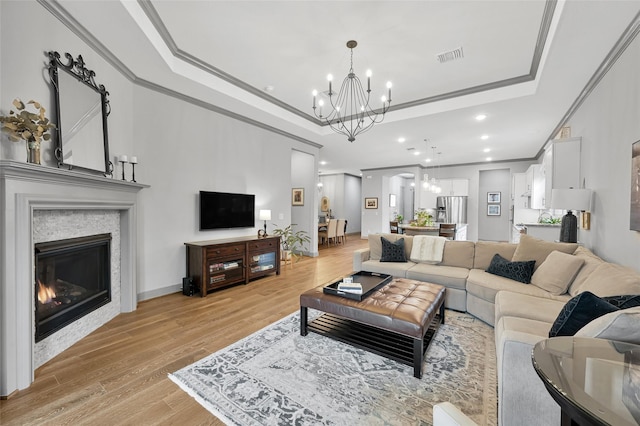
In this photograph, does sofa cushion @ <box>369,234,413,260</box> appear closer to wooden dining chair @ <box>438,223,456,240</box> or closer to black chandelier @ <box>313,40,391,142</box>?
black chandelier @ <box>313,40,391,142</box>

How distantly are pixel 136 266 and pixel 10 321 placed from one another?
1.65 metres

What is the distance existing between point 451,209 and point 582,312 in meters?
8.93

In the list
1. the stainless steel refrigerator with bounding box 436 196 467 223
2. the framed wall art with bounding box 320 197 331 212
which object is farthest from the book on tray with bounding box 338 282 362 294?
the framed wall art with bounding box 320 197 331 212

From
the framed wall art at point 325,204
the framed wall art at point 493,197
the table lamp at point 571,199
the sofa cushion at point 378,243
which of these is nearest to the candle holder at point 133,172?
the sofa cushion at point 378,243

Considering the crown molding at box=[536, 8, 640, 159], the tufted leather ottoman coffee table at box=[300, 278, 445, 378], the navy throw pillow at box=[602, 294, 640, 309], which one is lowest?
the tufted leather ottoman coffee table at box=[300, 278, 445, 378]

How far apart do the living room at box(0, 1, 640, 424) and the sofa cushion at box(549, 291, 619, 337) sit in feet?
5.38


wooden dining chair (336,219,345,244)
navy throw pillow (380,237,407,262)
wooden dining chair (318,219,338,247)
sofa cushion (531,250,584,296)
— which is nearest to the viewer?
sofa cushion (531,250,584,296)

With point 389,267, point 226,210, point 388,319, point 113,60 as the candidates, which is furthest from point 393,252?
point 113,60

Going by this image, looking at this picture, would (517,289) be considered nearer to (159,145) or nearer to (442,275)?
(442,275)

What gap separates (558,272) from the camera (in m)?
2.68

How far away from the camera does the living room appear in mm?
2148

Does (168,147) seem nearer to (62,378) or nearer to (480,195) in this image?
(62,378)

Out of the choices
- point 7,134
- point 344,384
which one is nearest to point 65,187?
point 7,134

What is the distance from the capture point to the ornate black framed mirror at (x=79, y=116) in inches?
92.8
